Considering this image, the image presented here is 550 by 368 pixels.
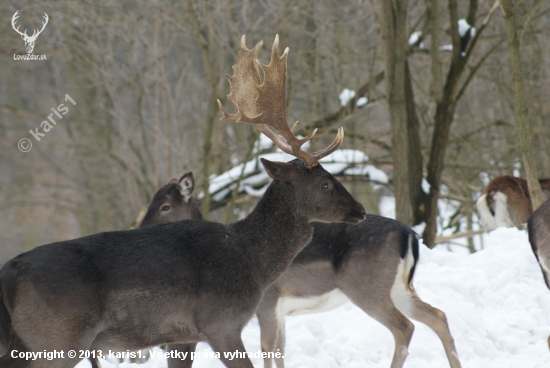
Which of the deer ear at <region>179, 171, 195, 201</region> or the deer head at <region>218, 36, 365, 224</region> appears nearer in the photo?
the deer head at <region>218, 36, 365, 224</region>

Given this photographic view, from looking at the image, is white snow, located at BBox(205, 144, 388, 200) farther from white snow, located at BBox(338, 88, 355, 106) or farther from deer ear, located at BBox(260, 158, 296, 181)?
deer ear, located at BBox(260, 158, 296, 181)

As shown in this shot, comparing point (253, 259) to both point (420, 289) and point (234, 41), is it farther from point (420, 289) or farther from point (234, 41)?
point (234, 41)

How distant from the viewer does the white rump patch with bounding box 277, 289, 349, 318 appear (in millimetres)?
6527

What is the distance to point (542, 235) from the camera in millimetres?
5824

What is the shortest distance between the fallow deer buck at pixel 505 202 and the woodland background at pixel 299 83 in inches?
21.1

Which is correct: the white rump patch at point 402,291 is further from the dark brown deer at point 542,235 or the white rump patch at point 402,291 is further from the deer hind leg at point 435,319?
the dark brown deer at point 542,235

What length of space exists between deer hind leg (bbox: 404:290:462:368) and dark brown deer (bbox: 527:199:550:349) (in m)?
0.95

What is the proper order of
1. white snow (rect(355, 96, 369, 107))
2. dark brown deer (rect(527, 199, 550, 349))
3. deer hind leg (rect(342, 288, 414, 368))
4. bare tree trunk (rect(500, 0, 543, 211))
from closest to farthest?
dark brown deer (rect(527, 199, 550, 349)), deer hind leg (rect(342, 288, 414, 368)), bare tree trunk (rect(500, 0, 543, 211)), white snow (rect(355, 96, 369, 107))

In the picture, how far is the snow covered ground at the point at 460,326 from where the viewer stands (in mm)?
6613

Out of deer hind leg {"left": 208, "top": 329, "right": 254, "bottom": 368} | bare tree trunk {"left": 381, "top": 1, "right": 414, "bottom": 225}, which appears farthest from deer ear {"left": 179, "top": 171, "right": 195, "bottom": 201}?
deer hind leg {"left": 208, "top": 329, "right": 254, "bottom": 368}

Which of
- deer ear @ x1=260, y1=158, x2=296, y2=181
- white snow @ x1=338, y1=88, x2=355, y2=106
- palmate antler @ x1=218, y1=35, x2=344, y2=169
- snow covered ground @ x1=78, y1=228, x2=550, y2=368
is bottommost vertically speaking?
snow covered ground @ x1=78, y1=228, x2=550, y2=368

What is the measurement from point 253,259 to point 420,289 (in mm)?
3766

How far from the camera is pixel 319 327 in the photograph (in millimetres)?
7438

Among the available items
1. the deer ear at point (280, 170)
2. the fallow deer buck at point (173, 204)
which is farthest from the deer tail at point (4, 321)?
the fallow deer buck at point (173, 204)
